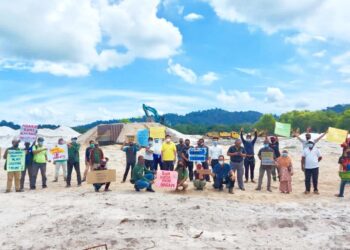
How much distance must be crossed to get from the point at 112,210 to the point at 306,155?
6.52 metres

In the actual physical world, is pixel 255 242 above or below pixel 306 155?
Answer: below

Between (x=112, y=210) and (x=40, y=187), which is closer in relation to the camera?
(x=112, y=210)

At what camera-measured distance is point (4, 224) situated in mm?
9008

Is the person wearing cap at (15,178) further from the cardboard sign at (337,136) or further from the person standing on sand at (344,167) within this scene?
the cardboard sign at (337,136)

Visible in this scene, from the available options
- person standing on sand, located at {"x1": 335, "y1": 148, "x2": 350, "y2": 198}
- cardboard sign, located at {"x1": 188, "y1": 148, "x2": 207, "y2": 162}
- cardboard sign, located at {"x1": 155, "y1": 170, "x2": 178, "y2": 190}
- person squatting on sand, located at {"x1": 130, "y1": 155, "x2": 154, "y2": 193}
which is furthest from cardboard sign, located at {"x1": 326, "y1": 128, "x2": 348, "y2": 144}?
person squatting on sand, located at {"x1": 130, "y1": 155, "x2": 154, "y2": 193}

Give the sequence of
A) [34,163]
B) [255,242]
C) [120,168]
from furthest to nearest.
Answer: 1. [120,168]
2. [34,163]
3. [255,242]

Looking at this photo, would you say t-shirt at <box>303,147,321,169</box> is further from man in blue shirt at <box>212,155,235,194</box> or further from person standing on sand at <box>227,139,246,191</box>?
man in blue shirt at <box>212,155,235,194</box>

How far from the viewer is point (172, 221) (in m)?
8.48

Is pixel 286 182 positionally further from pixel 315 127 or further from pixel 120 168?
pixel 315 127

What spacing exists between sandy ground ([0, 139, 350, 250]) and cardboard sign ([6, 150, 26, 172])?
1392 millimetres

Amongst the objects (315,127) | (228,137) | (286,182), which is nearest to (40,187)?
(286,182)

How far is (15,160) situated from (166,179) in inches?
197

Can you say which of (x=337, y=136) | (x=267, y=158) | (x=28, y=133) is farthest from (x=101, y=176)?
(x=337, y=136)

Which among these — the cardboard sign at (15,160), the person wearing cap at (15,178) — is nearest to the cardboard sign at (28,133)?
the person wearing cap at (15,178)
